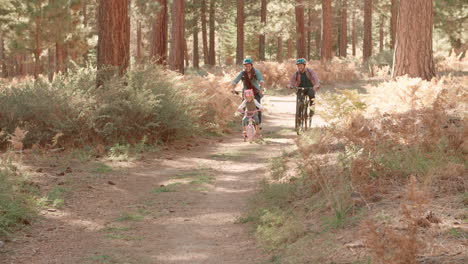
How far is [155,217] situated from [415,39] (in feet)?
26.0

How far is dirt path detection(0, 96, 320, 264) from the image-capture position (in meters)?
5.81

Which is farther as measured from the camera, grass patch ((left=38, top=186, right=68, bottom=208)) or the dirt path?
grass patch ((left=38, top=186, right=68, bottom=208))

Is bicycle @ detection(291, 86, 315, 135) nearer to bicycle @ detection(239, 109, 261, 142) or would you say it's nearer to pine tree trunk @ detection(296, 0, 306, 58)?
bicycle @ detection(239, 109, 261, 142)

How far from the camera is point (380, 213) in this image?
17.2 feet

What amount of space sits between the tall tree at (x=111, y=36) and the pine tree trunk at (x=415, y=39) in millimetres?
6385

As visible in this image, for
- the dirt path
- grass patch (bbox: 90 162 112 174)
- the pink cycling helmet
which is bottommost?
the dirt path

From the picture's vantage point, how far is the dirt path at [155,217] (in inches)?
229

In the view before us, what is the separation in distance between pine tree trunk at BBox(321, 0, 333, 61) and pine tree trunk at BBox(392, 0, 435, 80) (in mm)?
16352

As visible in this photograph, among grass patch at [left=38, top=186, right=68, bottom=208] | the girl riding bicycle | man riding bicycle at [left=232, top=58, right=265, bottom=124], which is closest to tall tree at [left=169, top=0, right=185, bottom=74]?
man riding bicycle at [left=232, top=58, right=265, bottom=124]

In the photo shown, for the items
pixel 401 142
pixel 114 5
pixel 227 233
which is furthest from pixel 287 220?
pixel 114 5

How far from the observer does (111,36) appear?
12.2 m

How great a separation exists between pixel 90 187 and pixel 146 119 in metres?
3.82

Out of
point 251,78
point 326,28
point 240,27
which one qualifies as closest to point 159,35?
point 251,78

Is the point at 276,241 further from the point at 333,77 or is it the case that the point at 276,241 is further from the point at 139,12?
the point at 333,77
